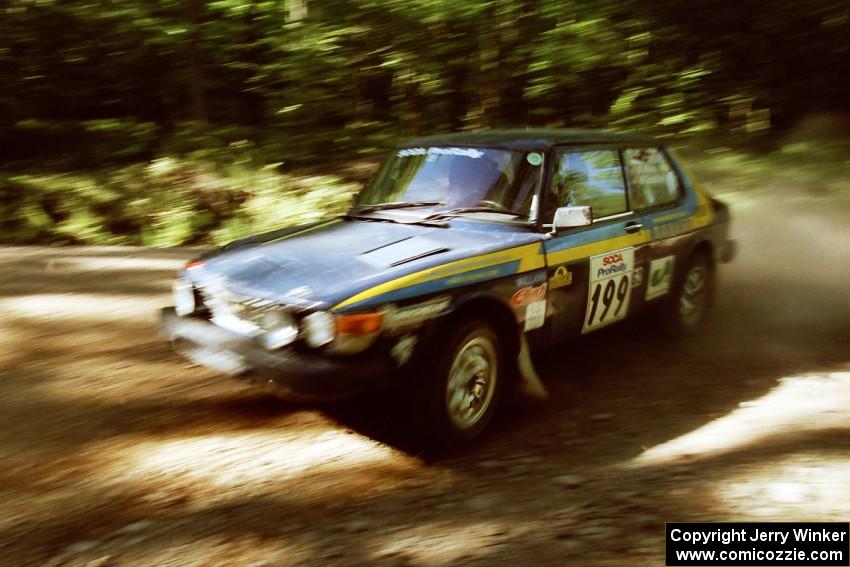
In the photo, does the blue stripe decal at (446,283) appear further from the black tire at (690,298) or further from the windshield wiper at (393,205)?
the black tire at (690,298)

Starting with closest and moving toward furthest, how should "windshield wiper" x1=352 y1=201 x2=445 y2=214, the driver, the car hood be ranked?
the car hood < the driver < "windshield wiper" x1=352 y1=201 x2=445 y2=214

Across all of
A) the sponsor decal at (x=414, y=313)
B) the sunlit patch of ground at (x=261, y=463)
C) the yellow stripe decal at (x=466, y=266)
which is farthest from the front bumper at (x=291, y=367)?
the sunlit patch of ground at (x=261, y=463)

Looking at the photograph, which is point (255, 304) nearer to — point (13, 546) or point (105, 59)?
point (13, 546)

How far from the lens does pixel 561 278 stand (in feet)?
15.7

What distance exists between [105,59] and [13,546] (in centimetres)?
1560

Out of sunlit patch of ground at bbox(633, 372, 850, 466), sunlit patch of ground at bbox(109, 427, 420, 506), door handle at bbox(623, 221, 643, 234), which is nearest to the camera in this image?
sunlit patch of ground at bbox(109, 427, 420, 506)

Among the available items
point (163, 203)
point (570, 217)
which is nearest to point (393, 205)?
point (570, 217)

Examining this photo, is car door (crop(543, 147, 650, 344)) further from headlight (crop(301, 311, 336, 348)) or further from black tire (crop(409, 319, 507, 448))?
headlight (crop(301, 311, 336, 348))

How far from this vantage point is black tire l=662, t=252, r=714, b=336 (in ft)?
20.3

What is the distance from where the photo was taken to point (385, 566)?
299 centimetres

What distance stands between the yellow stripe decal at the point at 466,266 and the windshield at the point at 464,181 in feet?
1.14

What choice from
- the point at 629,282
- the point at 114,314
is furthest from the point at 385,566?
the point at 114,314

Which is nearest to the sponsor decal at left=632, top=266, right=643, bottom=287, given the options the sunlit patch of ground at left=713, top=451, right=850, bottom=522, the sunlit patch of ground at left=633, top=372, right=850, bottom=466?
the sunlit patch of ground at left=633, top=372, right=850, bottom=466

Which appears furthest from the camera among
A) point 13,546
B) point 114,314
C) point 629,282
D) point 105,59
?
point 105,59
